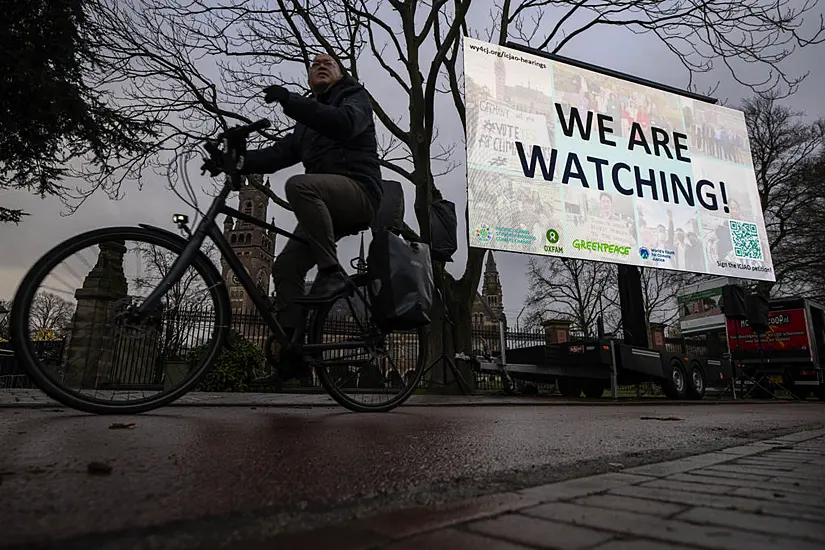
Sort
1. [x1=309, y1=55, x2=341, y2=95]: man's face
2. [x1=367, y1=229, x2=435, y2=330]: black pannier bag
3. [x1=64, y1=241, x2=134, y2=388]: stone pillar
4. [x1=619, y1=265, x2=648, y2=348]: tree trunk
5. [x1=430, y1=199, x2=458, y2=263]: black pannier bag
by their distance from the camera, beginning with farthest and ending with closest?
[x1=619, y1=265, x2=648, y2=348]: tree trunk → [x1=430, y1=199, x2=458, y2=263]: black pannier bag → [x1=309, y1=55, x2=341, y2=95]: man's face → [x1=367, y1=229, x2=435, y2=330]: black pannier bag → [x1=64, y1=241, x2=134, y2=388]: stone pillar

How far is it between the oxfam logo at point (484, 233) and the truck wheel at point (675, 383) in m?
4.66

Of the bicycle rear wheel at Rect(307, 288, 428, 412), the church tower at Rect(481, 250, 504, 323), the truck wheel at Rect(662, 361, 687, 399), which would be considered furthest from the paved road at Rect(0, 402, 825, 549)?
the church tower at Rect(481, 250, 504, 323)

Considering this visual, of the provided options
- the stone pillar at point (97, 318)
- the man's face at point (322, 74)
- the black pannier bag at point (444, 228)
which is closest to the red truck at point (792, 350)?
the black pannier bag at point (444, 228)

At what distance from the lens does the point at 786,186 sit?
21719 millimetres

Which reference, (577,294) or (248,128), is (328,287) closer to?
(248,128)

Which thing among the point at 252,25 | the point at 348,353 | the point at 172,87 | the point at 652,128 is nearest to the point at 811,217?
the point at 652,128

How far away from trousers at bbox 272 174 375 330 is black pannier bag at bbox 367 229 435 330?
18cm

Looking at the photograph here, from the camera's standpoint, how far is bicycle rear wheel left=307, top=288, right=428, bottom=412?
10.3 feet

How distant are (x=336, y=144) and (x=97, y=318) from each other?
4.98 ft

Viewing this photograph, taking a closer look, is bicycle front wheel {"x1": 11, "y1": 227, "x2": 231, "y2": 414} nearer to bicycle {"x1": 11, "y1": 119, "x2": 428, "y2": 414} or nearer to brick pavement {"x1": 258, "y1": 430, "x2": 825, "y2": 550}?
bicycle {"x1": 11, "y1": 119, "x2": 428, "y2": 414}

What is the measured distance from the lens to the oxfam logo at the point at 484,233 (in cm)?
941

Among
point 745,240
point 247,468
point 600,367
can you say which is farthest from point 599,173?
point 247,468

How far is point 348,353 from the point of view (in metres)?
3.25

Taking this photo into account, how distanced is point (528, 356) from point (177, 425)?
9.23 meters
